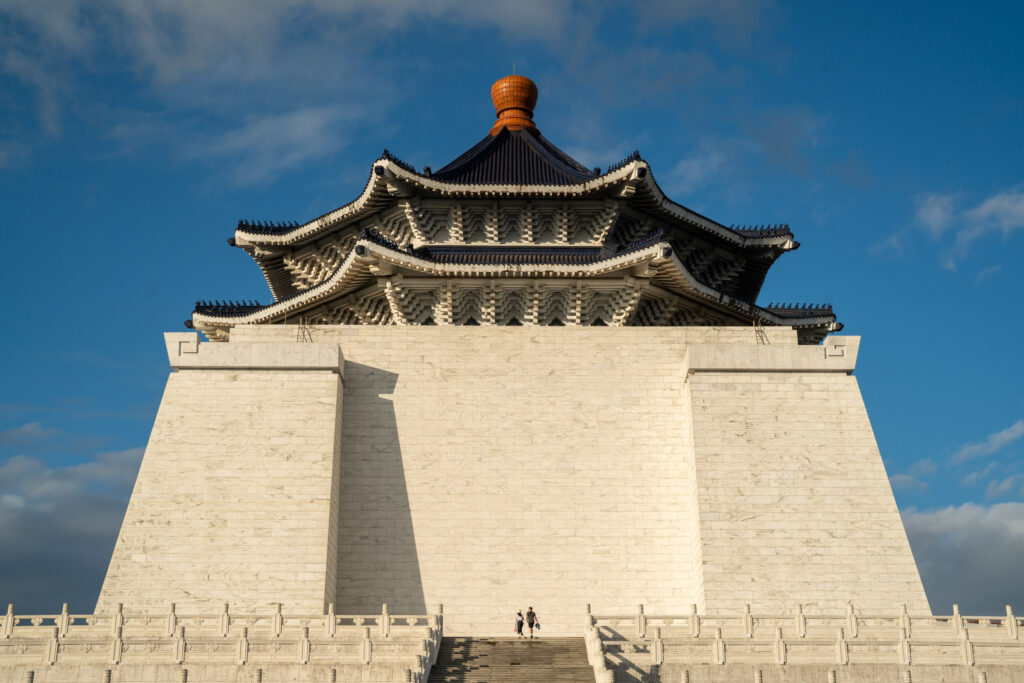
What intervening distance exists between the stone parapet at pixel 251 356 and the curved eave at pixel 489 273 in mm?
2384

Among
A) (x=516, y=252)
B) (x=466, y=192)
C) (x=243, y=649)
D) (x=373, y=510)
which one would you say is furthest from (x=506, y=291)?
(x=243, y=649)

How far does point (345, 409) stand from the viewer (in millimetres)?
27891

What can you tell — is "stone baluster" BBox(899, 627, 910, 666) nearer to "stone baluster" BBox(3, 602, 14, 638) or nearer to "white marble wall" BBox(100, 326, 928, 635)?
"white marble wall" BBox(100, 326, 928, 635)

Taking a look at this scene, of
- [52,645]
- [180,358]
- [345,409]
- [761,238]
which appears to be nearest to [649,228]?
[761,238]

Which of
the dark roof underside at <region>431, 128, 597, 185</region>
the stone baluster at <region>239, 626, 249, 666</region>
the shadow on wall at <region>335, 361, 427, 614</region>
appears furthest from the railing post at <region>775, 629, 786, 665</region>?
the dark roof underside at <region>431, 128, 597, 185</region>

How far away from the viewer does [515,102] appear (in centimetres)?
3619

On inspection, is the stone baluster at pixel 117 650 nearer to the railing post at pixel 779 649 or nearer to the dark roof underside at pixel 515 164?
the railing post at pixel 779 649

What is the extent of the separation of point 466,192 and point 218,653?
14141 millimetres

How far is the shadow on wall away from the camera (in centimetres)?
2600

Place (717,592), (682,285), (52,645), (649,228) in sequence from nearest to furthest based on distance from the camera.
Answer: (52,645) < (717,592) < (682,285) < (649,228)

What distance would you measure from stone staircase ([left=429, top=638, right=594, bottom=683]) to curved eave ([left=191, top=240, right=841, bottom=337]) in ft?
30.2

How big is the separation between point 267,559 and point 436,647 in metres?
5.11

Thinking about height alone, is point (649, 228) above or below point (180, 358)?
above

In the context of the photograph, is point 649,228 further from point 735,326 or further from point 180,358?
point 180,358
